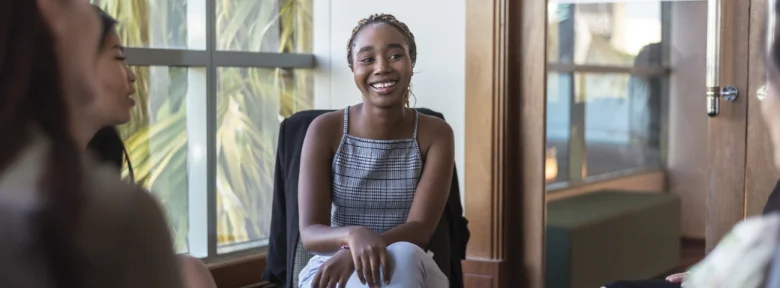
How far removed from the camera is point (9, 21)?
663 millimetres

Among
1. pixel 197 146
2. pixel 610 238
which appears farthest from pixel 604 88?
pixel 197 146

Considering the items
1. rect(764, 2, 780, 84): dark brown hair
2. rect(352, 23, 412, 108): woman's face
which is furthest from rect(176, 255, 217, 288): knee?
rect(764, 2, 780, 84): dark brown hair

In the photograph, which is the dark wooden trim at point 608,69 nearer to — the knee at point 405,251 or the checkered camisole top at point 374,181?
the checkered camisole top at point 374,181

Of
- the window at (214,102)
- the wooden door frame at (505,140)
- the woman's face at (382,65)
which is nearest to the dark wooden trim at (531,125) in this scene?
the wooden door frame at (505,140)

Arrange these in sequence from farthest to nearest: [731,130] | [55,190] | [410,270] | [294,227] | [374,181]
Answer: [731,130] → [294,227] → [374,181] → [410,270] → [55,190]

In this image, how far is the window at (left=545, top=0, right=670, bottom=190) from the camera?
3230mm

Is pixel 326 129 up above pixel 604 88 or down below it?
below

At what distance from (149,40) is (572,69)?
1446mm

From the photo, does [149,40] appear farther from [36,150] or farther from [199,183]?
[36,150]

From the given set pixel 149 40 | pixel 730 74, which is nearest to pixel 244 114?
pixel 149 40

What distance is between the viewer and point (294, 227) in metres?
2.56

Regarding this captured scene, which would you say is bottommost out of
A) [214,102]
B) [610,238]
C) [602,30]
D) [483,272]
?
[483,272]

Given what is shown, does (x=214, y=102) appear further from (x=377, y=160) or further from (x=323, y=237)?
(x=323, y=237)

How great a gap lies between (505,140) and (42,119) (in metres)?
2.79
